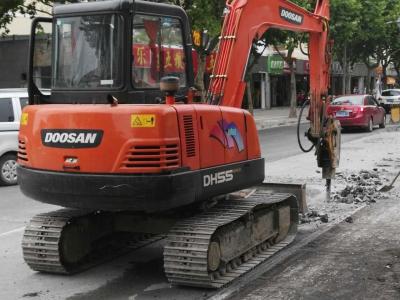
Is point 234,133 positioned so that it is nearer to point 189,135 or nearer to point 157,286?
point 189,135

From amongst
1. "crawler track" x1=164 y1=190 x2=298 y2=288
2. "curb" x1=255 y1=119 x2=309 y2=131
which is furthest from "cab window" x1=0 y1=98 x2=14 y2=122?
"curb" x1=255 y1=119 x2=309 y2=131

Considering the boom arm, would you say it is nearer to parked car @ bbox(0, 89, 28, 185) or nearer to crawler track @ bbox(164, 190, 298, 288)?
crawler track @ bbox(164, 190, 298, 288)

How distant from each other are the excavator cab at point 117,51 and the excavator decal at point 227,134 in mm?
483

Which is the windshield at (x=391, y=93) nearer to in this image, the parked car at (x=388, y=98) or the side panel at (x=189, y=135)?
the parked car at (x=388, y=98)

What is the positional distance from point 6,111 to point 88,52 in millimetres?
6726

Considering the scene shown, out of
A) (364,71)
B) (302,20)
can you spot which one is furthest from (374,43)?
(302,20)

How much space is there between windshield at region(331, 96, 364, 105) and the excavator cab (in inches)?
731

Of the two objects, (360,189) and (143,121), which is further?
(360,189)

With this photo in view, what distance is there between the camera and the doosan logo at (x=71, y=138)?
5316 mm

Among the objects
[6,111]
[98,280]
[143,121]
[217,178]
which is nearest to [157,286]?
A: [98,280]

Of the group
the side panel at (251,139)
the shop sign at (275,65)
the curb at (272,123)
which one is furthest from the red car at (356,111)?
the shop sign at (275,65)

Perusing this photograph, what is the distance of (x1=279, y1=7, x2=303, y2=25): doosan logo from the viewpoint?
785 cm

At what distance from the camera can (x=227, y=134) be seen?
608cm

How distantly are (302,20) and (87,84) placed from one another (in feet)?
12.8
